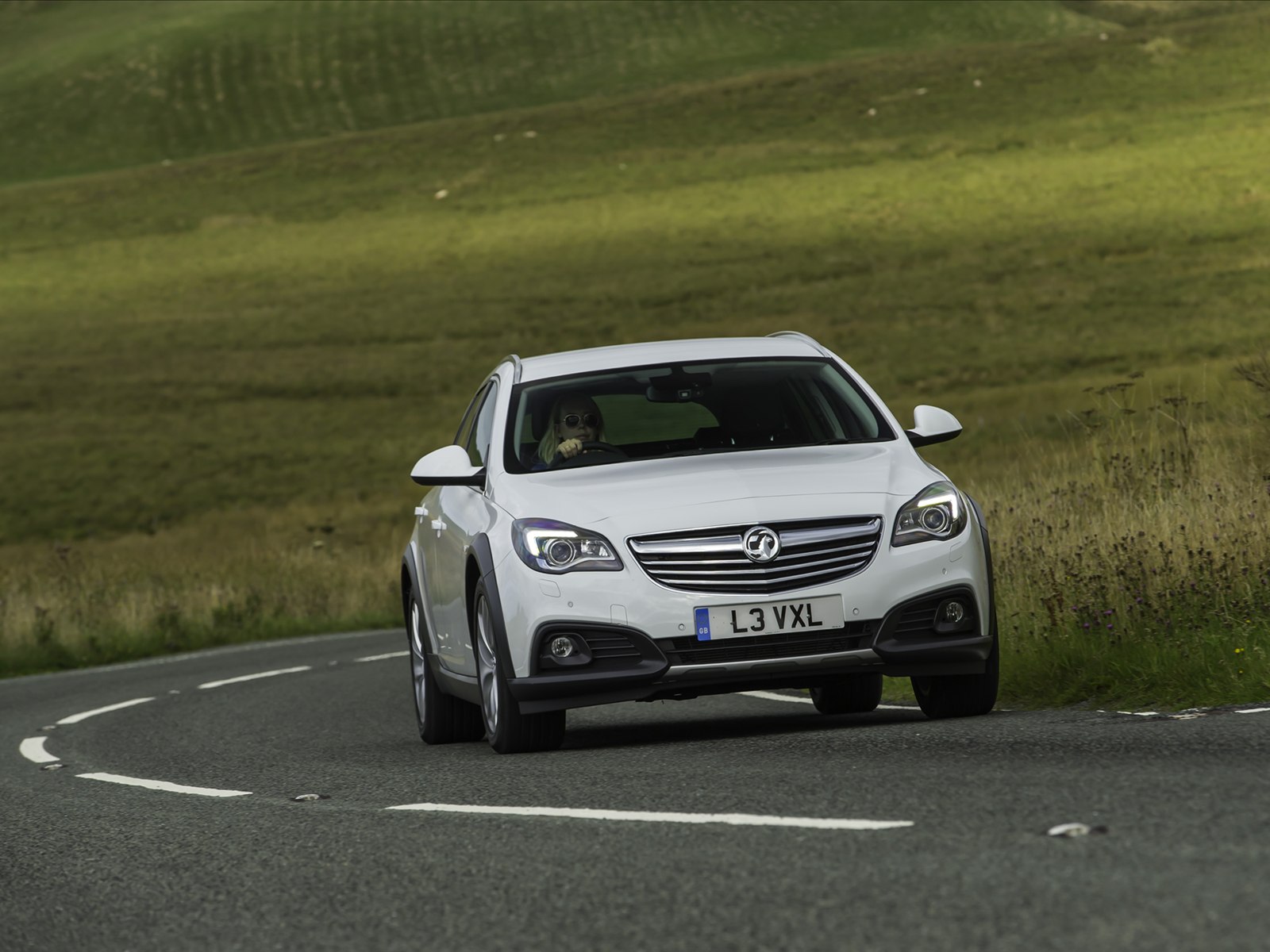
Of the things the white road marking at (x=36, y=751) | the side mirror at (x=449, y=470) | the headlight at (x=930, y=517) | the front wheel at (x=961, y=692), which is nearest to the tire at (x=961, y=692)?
the front wheel at (x=961, y=692)

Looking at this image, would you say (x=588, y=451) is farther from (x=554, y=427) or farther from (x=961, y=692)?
(x=961, y=692)

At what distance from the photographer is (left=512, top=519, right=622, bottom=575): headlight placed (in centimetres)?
831

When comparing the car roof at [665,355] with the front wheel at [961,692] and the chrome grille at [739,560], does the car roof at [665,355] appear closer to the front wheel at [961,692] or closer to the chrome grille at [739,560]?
the chrome grille at [739,560]

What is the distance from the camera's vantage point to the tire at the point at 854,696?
10117 mm

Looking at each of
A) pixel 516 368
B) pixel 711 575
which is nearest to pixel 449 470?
→ pixel 516 368

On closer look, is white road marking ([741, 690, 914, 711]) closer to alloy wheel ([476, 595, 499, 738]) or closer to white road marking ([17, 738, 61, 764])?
alloy wheel ([476, 595, 499, 738])

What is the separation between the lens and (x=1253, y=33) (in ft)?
239

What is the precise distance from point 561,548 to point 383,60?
10098 cm

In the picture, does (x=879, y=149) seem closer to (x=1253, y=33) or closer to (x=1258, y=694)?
(x=1253, y=33)

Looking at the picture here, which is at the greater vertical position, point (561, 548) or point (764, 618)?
point (561, 548)

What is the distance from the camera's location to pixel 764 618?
821 centimetres

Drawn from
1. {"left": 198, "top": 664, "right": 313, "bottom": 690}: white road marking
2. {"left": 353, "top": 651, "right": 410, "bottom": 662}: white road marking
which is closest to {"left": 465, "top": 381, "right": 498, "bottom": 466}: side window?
{"left": 198, "top": 664, "right": 313, "bottom": 690}: white road marking

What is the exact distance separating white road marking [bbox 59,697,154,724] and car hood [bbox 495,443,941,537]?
6.21 metres

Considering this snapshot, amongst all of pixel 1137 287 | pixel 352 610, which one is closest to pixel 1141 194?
pixel 1137 287
